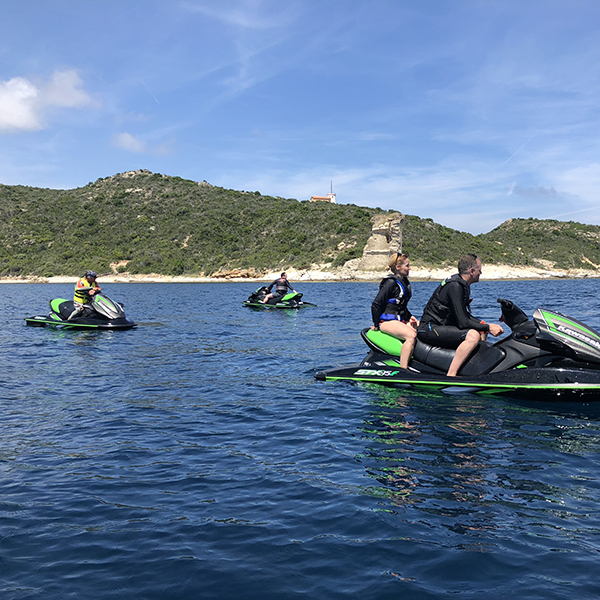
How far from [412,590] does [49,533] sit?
269 cm

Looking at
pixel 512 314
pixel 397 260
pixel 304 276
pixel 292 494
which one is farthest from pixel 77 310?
pixel 304 276

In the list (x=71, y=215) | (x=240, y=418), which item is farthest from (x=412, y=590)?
(x=71, y=215)

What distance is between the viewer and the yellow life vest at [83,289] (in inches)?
694

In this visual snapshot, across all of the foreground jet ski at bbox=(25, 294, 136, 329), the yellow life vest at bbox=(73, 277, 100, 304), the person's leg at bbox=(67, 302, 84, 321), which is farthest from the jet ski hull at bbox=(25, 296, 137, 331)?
the yellow life vest at bbox=(73, 277, 100, 304)

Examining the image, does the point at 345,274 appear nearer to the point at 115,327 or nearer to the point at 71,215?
the point at 71,215

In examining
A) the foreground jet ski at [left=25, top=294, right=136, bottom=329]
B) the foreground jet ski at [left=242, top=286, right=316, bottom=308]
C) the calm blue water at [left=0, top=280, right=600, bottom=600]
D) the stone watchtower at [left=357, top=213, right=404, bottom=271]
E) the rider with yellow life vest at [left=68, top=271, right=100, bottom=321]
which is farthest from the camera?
the stone watchtower at [left=357, top=213, right=404, bottom=271]

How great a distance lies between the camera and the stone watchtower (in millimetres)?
77312

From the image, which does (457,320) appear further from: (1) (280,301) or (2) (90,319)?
(1) (280,301)

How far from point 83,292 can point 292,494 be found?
1488 cm

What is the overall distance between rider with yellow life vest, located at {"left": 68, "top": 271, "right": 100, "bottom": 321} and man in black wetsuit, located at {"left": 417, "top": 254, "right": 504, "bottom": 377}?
40.7ft

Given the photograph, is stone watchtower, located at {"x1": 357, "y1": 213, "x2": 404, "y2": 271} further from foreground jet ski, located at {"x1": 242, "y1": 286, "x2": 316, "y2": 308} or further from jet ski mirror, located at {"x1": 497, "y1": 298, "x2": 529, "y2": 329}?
jet ski mirror, located at {"x1": 497, "y1": 298, "x2": 529, "y2": 329}

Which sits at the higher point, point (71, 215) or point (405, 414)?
point (71, 215)

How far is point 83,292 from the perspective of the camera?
1781 cm

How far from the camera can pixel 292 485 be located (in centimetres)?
500
